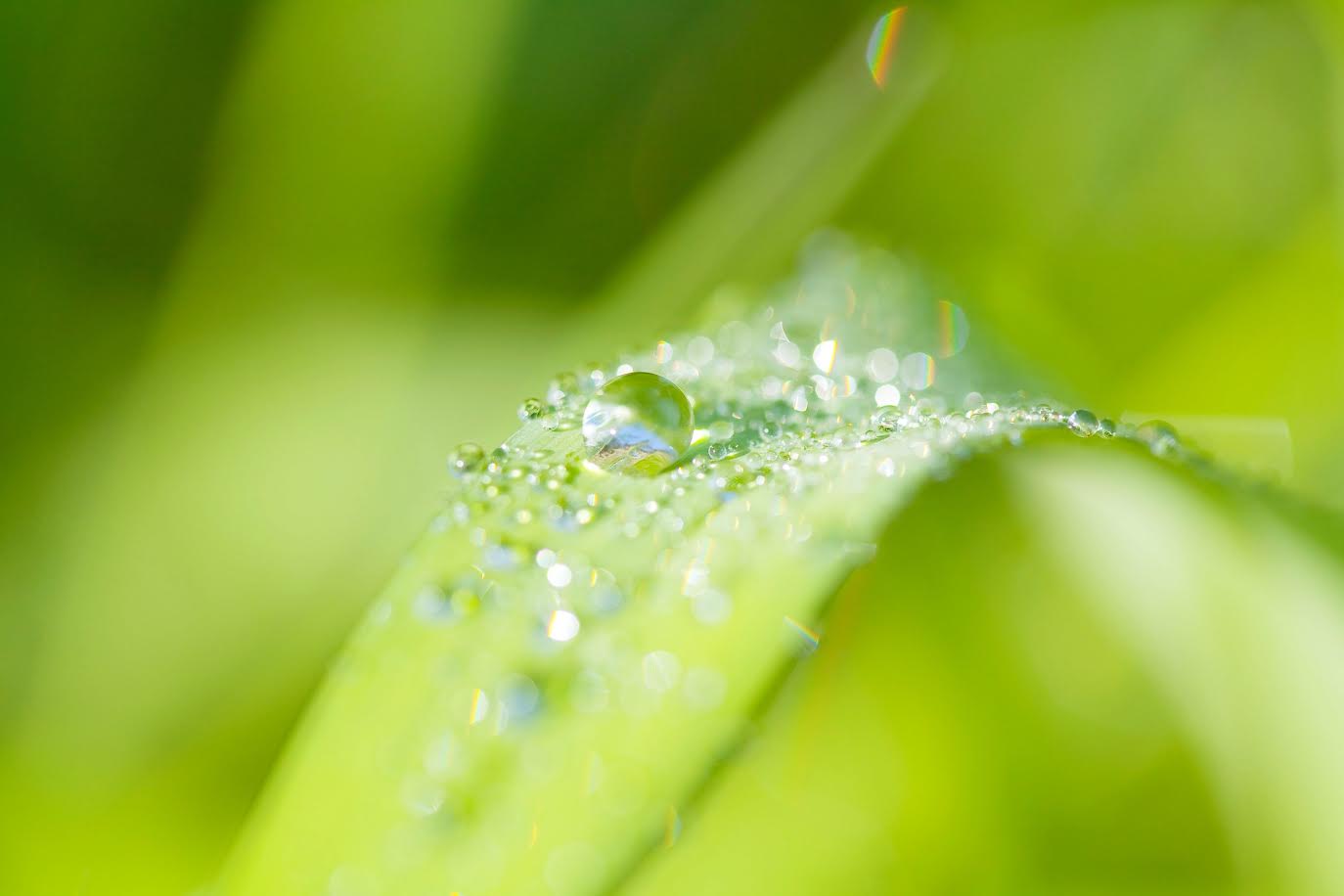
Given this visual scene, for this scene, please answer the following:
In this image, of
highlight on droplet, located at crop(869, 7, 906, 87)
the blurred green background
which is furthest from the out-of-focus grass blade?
highlight on droplet, located at crop(869, 7, 906, 87)

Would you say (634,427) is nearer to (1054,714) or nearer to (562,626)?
(562,626)

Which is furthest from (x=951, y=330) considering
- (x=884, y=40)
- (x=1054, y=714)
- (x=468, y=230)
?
(x=468, y=230)

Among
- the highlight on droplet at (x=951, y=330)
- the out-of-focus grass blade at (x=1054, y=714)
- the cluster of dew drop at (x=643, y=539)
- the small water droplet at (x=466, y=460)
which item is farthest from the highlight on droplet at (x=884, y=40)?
the small water droplet at (x=466, y=460)

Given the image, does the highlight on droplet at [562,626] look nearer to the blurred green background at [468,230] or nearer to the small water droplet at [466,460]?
the small water droplet at [466,460]

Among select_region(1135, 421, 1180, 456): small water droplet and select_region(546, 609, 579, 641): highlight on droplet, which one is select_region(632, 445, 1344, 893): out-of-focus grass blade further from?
select_region(546, 609, 579, 641): highlight on droplet

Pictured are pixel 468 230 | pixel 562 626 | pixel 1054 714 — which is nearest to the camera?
pixel 562 626

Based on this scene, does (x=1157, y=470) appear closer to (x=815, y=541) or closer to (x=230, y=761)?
(x=815, y=541)
